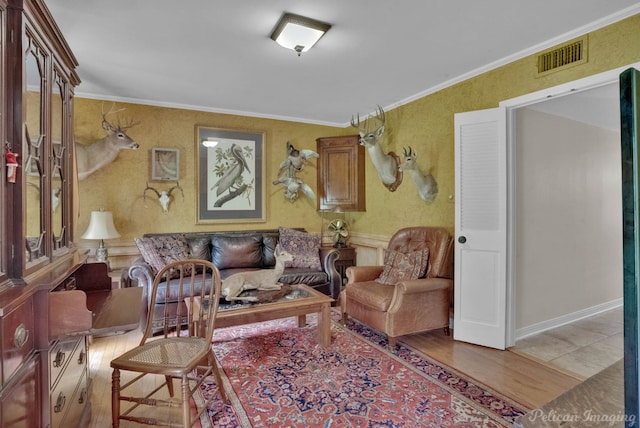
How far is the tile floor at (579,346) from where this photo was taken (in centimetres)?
267

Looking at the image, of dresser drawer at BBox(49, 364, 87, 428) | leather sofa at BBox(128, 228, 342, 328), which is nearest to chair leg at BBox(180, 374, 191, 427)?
dresser drawer at BBox(49, 364, 87, 428)

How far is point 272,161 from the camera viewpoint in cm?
486

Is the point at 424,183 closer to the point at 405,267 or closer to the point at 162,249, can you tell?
the point at 405,267

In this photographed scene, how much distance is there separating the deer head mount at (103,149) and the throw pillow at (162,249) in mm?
1007

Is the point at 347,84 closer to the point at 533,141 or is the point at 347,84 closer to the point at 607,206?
the point at 533,141

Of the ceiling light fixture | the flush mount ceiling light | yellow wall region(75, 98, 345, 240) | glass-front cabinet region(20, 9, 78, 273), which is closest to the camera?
glass-front cabinet region(20, 9, 78, 273)

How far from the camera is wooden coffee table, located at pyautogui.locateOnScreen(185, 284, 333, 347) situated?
8.46 feet

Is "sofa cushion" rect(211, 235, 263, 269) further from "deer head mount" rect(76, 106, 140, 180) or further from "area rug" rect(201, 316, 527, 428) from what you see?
"deer head mount" rect(76, 106, 140, 180)

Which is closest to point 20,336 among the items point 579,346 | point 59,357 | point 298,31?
point 59,357

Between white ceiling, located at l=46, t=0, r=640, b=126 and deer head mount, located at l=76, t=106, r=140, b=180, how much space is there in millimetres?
475

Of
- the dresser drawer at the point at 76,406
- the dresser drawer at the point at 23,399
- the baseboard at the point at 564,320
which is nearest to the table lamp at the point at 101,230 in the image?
the dresser drawer at the point at 76,406

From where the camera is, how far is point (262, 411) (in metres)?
2.07

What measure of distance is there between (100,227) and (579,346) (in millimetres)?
4958

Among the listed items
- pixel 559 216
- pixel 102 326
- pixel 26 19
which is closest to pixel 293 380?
pixel 102 326
